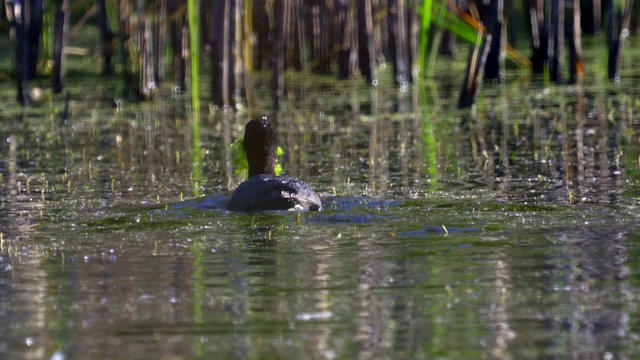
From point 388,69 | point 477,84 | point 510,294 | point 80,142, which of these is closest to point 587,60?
point 388,69

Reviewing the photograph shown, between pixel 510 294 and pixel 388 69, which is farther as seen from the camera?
pixel 388 69

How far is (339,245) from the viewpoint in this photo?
692cm

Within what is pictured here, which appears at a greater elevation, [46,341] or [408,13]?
[408,13]

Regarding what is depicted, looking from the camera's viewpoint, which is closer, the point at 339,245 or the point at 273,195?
the point at 339,245

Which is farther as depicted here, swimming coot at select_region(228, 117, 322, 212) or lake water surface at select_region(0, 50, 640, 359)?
swimming coot at select_region(228, 117, 322, 212)

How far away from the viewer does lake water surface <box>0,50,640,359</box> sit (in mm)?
4922

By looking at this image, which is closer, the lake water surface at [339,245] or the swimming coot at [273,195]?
the lake water surface at [339,245]

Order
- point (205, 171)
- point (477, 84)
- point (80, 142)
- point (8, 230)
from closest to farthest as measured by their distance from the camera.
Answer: point (8, 230), point (205, 171), point (80, 142), point (477, 84)

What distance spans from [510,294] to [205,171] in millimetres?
5315

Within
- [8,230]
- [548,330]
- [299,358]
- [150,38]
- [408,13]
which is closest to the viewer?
[299,358]

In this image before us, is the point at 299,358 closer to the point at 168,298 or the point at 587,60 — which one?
the point at 168,298

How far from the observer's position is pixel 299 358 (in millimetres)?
4586

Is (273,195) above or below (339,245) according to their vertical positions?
above

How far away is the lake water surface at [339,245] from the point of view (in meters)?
4.92
